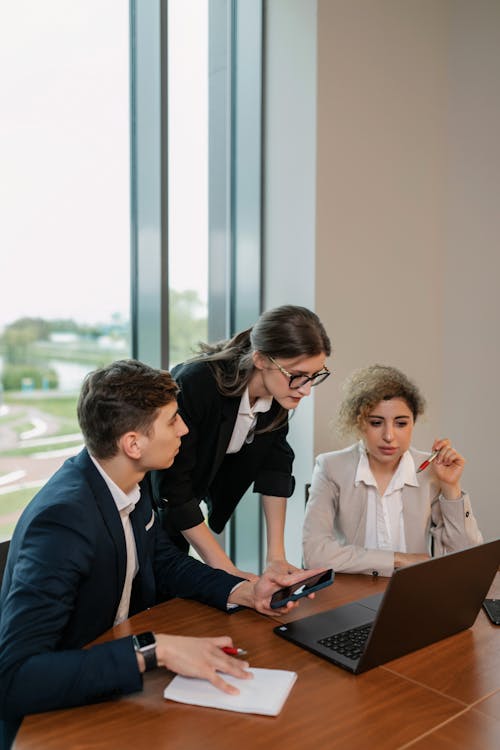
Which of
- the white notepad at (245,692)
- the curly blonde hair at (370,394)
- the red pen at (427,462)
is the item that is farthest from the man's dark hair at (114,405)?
the red pen at (427,462)

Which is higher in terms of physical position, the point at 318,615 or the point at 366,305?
the point at 366,305

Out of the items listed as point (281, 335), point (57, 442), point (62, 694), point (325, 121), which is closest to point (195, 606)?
point (62, 694)

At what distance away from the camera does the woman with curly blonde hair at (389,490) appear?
7.30 feet

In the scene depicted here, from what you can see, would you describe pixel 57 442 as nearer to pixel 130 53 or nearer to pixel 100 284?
pixel 100 284

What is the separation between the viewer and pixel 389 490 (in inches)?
89.4

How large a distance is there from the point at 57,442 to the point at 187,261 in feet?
3.15

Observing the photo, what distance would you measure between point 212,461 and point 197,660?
1.03m

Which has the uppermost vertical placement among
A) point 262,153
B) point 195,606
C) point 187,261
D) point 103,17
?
point 103,17

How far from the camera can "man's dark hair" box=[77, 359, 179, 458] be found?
1.66 meters

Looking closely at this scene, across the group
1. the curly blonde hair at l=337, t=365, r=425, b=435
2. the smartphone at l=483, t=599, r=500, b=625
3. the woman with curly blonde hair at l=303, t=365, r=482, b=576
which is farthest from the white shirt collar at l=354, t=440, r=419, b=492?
the smartphone at l=483, t=599, r=500, b=625

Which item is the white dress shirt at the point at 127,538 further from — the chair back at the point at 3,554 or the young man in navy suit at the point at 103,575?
the chair back at the point at 3,554

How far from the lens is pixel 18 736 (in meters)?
1.18

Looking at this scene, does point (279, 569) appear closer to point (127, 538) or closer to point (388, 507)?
point (127, 538)

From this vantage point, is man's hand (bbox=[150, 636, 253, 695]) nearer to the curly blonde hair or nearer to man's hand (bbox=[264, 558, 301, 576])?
man's hand (bbox=[264, 558, 301, 576])
